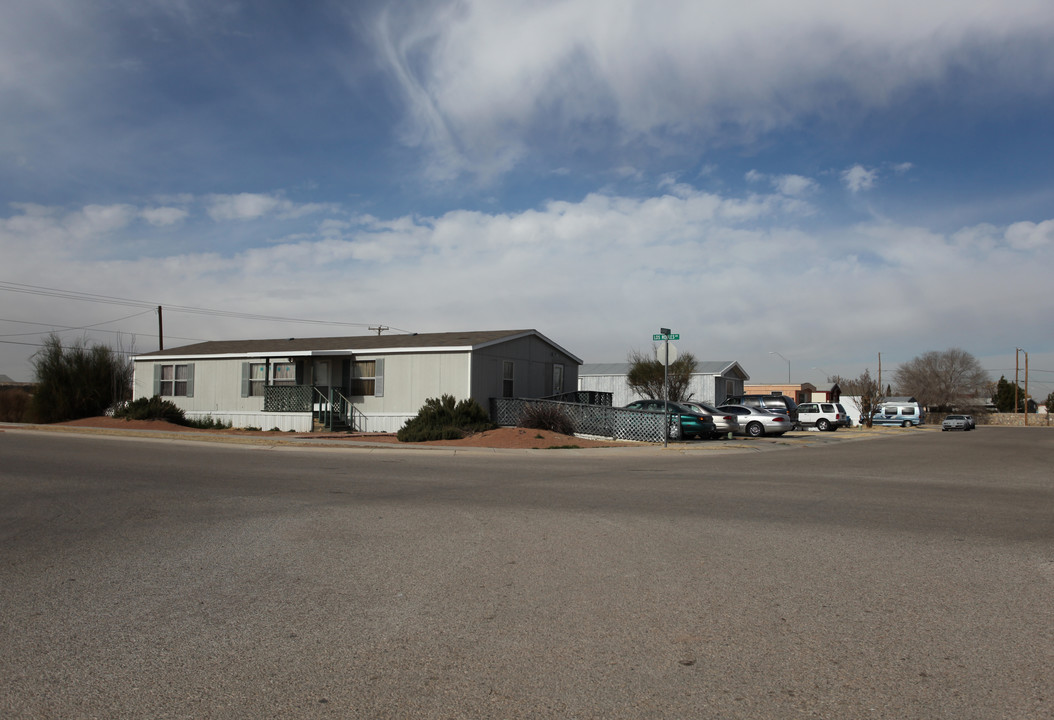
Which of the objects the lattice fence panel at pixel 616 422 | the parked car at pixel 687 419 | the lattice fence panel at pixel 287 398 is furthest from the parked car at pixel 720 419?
the lattice fence panel at pixel 287 398

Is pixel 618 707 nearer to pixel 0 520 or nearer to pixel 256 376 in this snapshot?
pixel 0 520

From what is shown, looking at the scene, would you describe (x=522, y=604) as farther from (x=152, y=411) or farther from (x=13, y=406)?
(x=13, y=406)

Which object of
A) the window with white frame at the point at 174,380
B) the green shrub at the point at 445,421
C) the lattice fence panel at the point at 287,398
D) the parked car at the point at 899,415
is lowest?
the parked car at the point at 899,415

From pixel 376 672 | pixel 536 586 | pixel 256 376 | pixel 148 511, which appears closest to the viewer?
pixel 376 672

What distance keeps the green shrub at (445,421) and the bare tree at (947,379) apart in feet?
248

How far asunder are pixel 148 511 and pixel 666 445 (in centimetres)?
1498

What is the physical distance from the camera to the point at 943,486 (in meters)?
12.8

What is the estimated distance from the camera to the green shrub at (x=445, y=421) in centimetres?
2278

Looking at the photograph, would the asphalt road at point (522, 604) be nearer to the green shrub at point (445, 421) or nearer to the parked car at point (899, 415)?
the green shrub at point (445, 421)

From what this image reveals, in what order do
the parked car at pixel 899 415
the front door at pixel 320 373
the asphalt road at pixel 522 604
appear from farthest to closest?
the parked car at pixel 899 415 → the front door at pixel 320 373 → the asphalt road at pixel 522 604

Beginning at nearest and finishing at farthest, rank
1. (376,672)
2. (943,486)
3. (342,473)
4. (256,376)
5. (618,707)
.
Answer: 1. (618,707)
2. (376,672)
3. (943,486)
4. (342,473)
5. (256,376)

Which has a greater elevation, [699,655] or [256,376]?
[256,376]

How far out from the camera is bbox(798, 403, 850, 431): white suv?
37250 mm

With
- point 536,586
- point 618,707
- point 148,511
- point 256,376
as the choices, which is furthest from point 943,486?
point 256,376
